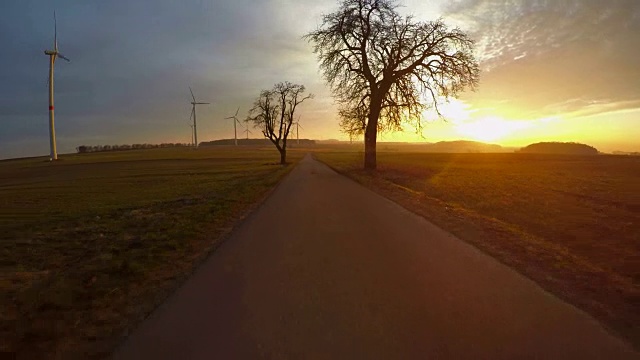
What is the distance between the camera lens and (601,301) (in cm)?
555

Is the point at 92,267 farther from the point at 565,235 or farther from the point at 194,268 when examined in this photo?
the point at 565,235

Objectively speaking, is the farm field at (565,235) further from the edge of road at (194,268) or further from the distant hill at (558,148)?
the distant hill at (558,148)

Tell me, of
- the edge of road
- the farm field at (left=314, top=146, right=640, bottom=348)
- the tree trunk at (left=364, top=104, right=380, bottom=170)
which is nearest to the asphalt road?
the edge of road

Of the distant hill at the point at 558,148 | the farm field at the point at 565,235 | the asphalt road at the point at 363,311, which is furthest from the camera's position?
the distant hill at the point at 558,148

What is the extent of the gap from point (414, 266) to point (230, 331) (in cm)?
343

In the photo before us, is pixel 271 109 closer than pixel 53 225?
No

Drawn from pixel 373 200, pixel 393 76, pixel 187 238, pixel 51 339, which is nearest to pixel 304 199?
pixel 373 200

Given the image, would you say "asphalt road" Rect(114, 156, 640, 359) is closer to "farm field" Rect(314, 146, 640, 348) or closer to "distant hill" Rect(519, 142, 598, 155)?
"farm field" Rect(314, 146, 640, 348)

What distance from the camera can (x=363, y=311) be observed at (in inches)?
Answer: 198

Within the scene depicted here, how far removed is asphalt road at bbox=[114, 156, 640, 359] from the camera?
13.5 feet

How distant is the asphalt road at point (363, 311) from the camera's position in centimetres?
412

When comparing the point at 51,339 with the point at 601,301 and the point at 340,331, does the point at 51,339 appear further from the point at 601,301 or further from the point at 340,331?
the point at 601,301

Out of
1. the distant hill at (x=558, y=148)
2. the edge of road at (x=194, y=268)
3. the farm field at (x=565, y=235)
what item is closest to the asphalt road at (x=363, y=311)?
the edge of road at (x=194, y=268)

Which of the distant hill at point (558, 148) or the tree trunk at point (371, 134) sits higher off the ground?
the tree trunk at point (371, 134)
